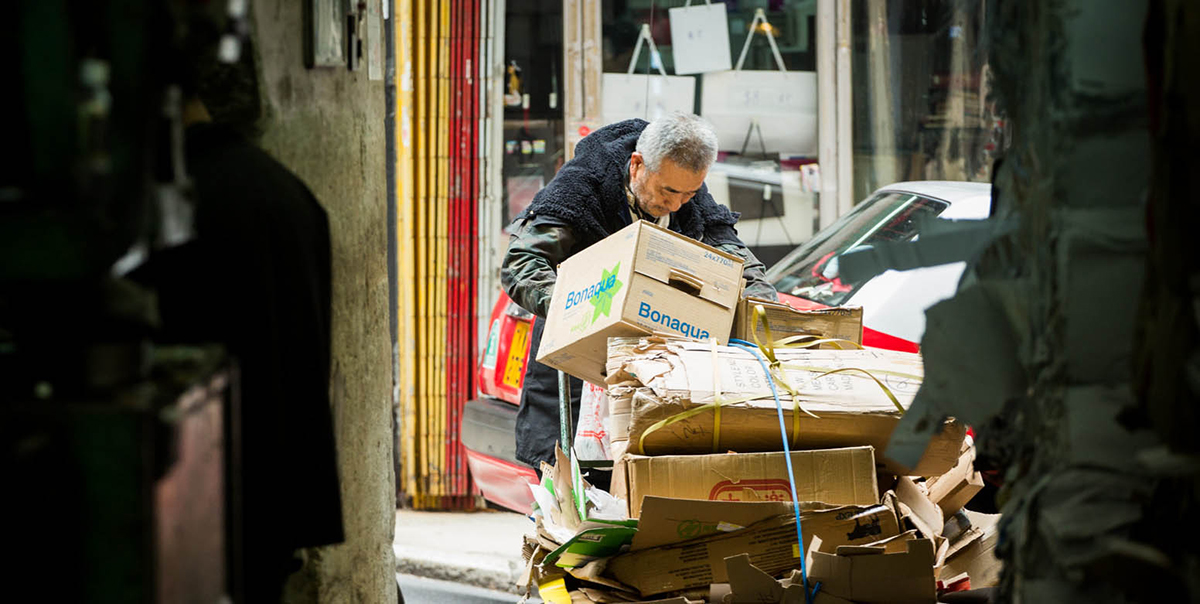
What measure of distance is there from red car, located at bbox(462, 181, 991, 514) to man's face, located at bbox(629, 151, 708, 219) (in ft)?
2.15

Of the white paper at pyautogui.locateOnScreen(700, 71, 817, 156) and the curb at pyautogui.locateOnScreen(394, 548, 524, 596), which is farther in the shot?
the white paper at pyautogui.locateOnScreen(700, 71, 817, 156)

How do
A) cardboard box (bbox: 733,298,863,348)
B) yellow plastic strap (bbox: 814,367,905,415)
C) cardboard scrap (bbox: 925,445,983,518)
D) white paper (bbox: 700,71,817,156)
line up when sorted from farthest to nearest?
1. white paper (bbox: 700,71,817,156)
2. cardboard box (bbox: 733,298,863,348)
3. cardboard scrap (bbox: 925,445,983,518)
4. yellow plastic strap (bbox: 814,367,905,415)

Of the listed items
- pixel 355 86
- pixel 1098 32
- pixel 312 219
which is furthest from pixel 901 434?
pixel 355 86

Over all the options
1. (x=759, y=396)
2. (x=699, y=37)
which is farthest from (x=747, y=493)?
(x=699, y=37)

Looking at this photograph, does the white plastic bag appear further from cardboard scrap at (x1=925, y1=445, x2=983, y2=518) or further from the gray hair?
cardboard scrap at (x1=925, y1=445, x2=983, y2=518)

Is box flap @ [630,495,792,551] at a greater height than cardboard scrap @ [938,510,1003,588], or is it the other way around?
box flap @ [630,495,792,551]

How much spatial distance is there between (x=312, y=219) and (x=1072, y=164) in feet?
4.16

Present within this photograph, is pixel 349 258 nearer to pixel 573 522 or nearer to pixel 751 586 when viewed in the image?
pixel 573 522

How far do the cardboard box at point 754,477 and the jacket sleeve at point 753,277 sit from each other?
3.21ft

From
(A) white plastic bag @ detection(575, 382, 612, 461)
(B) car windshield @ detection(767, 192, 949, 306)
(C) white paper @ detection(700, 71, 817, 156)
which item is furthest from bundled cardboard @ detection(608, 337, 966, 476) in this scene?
(C) white paper @ detection(700, 71, 817, 156)

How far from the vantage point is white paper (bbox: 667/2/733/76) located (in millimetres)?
6520

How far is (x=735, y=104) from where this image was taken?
21.5ft

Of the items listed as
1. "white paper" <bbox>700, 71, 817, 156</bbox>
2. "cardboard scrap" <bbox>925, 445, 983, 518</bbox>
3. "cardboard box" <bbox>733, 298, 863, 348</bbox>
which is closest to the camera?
"cardboard scrap" <bbox>925, 445, 983, 518</bbox>

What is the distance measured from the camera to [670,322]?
3344 mm
